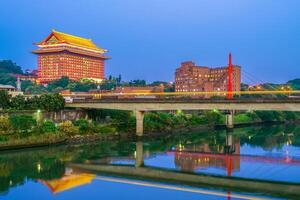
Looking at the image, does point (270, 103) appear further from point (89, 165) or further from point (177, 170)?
point (89, 165)

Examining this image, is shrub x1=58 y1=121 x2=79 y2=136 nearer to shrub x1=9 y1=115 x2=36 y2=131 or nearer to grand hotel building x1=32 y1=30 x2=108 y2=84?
shrub x1=9 y1=115 x2=36 y2=131

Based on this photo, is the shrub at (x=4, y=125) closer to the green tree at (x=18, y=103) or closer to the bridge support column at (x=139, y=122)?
the green tree at (x=18, y=103)

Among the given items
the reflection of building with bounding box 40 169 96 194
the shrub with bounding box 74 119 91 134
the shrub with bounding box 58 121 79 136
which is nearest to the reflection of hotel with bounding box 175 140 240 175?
the reflection of building with bounding box 40 169 96 194

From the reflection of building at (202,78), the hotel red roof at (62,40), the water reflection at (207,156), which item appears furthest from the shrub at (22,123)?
the hotel red roof at (62,40)

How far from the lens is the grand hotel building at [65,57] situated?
149625mm

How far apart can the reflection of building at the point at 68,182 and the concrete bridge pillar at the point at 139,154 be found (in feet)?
22.9

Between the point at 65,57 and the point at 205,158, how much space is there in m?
118

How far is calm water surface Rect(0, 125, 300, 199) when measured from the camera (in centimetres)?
2794

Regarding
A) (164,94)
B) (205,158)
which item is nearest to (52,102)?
(164,94)

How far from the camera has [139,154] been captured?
45219mm

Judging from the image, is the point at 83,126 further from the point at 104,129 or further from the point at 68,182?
the point at 68,182

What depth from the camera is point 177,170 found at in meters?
35.8

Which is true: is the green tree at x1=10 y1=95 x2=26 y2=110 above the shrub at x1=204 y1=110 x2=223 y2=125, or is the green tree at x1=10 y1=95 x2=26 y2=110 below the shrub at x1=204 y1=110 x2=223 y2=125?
above

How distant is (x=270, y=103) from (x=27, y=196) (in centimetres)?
3303
